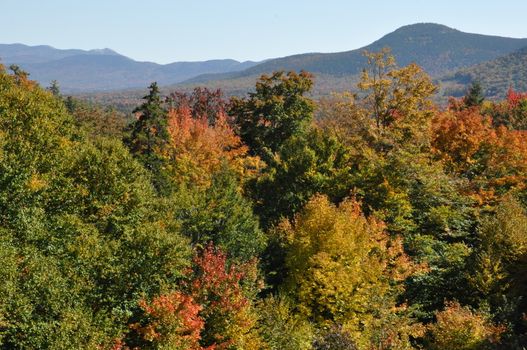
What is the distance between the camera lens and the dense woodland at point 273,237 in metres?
23.7

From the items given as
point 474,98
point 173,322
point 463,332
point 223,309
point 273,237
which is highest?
point 474,98

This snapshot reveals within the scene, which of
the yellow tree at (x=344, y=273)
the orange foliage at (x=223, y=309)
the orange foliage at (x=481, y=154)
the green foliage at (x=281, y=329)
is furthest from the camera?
the orange foliage at (x=481, y=154)

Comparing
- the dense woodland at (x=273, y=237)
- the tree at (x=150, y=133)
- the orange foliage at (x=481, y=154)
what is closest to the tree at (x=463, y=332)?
the dense woodland at (x=273, y=237)

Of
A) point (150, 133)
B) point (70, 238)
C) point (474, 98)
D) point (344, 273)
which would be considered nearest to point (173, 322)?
point (70, 238)

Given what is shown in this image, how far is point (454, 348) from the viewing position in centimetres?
2700

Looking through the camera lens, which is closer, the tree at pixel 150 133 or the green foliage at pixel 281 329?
the green foliage at pixel 281 329

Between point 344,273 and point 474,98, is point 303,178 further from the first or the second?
point 474,98

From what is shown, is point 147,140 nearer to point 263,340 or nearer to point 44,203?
point 44,203

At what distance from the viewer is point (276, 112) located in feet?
173

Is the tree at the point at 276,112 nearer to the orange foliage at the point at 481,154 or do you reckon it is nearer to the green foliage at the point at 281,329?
the orange foliage at the point at 481,154

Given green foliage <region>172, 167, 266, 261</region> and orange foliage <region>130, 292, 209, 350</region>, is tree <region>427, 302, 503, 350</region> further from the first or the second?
orange foliage <region>130, 292, 209, 350</region>

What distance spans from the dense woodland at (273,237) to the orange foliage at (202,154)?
0.86ft

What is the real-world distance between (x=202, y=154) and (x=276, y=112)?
29.2ft

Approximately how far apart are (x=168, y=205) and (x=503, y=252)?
2202 cm
